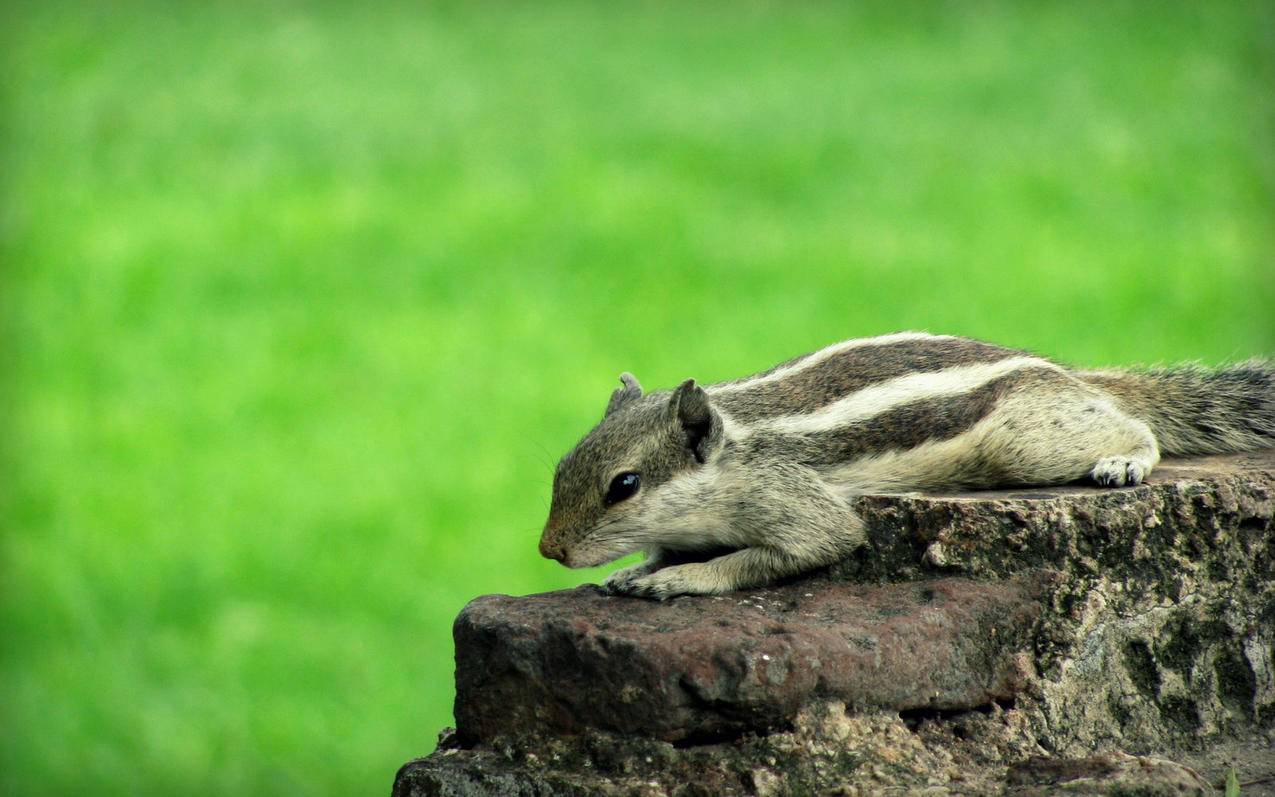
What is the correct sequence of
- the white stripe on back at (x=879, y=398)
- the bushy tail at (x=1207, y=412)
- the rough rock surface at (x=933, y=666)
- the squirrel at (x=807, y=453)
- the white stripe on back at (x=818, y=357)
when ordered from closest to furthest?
the rough rock surface at (x=933, y=666) → the squirrel at (x=807, y=453) → the white stripe on back at (x=879, y=398) → the white stripe on back at (x=818, y=357) → the bushy tail at (x=1207, y=412)

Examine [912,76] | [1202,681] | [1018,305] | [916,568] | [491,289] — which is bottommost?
[1202,681]

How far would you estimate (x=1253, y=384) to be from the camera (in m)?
5.98

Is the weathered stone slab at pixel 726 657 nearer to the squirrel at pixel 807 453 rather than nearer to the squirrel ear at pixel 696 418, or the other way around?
the squirrel at pixel 807 453

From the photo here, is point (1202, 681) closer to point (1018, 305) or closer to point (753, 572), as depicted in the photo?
point (753, 572)

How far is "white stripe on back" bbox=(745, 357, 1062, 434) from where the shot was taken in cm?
540

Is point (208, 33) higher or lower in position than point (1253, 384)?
higher

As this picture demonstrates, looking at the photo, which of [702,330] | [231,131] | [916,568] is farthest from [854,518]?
[231,131]

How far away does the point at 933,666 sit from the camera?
4684 mm

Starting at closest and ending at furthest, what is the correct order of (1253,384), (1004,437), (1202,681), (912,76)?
(1202,681) → (1004,437) → (1253,384) → (912,76)

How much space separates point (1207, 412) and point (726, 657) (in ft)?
8.10

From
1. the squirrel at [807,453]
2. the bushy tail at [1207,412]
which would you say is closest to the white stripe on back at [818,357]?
the squirrel at [807,453]

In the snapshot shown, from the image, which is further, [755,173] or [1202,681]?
[755,173]

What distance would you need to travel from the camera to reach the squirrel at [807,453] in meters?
5.21

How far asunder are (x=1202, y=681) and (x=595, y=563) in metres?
1.97
